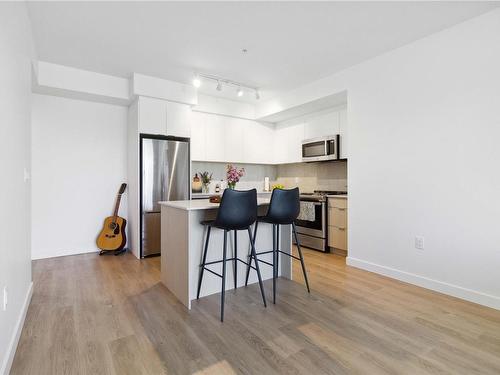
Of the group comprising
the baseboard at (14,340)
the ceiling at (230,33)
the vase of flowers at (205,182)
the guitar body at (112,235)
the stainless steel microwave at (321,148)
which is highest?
the ceiling at (230,33)

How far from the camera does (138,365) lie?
5.46ft

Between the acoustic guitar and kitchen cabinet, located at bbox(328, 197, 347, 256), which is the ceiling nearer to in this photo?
kitchen cabinet, located at bbox(328, 197, 347, 256)

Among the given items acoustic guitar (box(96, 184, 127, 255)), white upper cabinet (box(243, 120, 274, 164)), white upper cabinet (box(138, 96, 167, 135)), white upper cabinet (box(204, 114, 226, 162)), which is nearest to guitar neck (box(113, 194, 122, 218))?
acoustic guitar (box(96, 184, 127, 255))

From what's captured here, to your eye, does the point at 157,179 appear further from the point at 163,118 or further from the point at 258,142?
the point at 258,142

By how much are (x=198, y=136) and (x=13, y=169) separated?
3.06 m

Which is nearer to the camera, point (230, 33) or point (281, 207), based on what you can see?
point (281, 207)

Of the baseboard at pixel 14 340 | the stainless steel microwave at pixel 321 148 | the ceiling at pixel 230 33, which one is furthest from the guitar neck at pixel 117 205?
the stainless steel microwave at pixel 321 148

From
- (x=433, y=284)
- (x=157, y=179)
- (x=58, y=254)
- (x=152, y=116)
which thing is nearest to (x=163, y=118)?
(x=152, y=116)

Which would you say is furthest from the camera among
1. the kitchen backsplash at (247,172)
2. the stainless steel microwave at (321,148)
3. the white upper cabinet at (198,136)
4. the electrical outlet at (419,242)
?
the kitchen backsplash at (247,172)

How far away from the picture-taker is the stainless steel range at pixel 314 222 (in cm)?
422

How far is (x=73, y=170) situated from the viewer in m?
4.07

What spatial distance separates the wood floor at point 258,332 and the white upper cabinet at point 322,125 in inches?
93.2

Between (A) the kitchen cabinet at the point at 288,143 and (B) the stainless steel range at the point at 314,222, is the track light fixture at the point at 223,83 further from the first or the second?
(B) the stainless steel range at the point at 314,222

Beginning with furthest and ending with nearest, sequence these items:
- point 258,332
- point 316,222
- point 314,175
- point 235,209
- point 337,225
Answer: point 314,175 → point 316,222 → point 337,225 → point 235,209 → point 258,332
